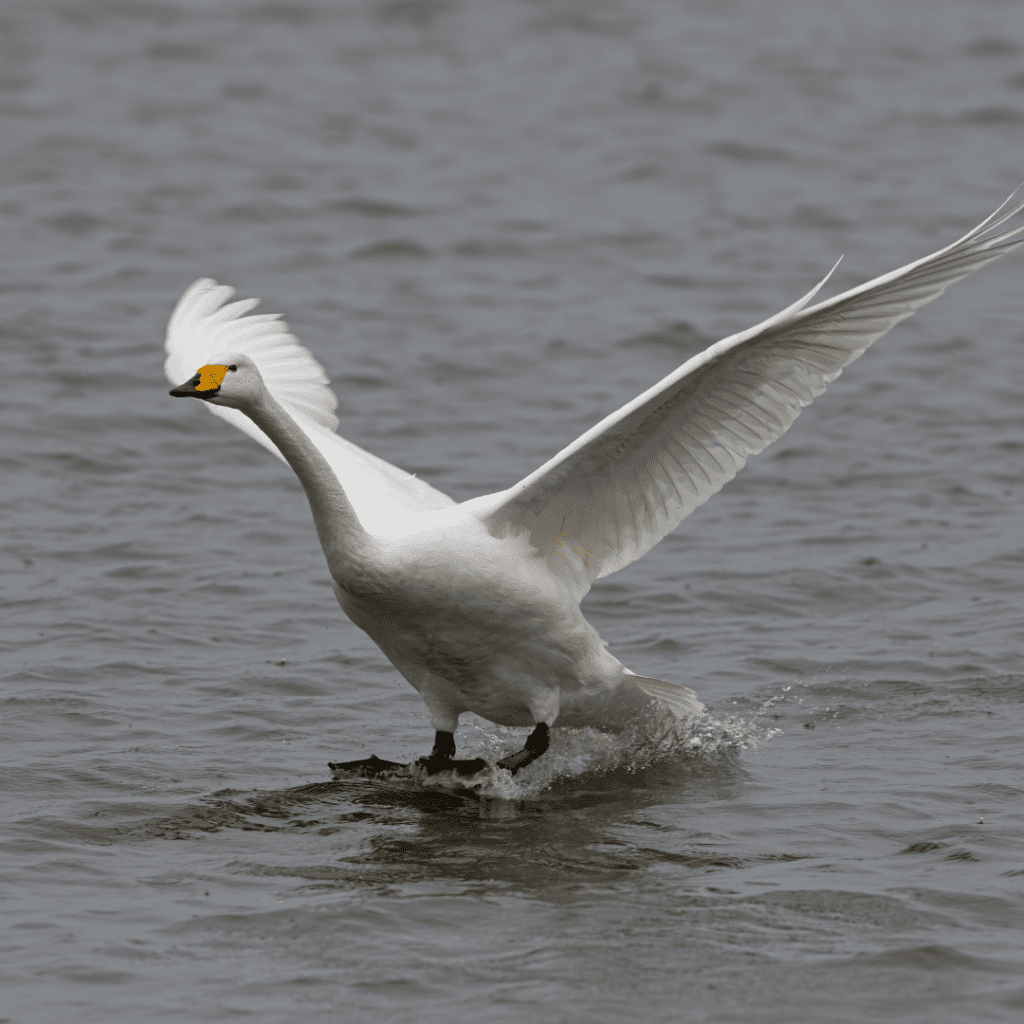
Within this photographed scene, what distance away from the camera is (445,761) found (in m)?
8.67

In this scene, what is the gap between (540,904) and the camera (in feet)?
A: 23.3

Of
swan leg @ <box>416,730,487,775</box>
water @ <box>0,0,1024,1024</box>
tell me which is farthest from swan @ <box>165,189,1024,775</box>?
water @ <box>0,0,1024,1024</box>

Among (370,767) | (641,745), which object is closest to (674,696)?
(641,745)

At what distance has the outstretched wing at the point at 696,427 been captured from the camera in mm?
7699

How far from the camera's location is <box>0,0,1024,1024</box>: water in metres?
6.78

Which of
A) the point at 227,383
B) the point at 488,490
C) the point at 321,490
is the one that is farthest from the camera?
the point at 488,490

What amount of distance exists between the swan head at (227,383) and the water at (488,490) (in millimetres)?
1806

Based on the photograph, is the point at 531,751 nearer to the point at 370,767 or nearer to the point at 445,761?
the point at 445,761

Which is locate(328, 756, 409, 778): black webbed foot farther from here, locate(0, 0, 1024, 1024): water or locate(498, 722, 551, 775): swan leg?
locate(498, 722, 551, 775): swan leg

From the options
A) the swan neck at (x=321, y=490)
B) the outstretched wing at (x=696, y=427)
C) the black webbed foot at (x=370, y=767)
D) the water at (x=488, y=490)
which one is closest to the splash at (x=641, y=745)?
the water at (x=488, y=490)

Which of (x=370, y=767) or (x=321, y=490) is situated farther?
(x=370, y=767)

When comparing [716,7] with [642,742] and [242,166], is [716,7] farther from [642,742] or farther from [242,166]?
[642,742]

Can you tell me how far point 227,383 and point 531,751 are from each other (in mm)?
2246

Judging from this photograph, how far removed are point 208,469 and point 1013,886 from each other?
8.02m
